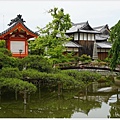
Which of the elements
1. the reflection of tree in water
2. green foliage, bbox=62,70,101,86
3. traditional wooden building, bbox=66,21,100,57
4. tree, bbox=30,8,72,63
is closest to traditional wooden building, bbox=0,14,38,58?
the reflection of tree in water

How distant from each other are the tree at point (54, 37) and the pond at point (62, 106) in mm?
7905

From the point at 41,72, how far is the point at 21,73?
1301mm

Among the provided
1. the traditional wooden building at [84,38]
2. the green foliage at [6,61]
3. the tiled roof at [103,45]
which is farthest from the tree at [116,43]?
the tiled roof at [103,45]

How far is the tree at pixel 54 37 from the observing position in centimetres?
2283

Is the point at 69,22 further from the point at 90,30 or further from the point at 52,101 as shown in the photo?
the point at 52,101

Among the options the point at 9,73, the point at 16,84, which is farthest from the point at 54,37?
the point at 16,84

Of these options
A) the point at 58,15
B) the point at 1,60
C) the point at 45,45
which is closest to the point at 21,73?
the point at 1,60

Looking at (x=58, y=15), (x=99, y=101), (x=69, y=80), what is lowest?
(x=99, y=101)

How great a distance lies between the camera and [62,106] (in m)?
12.1

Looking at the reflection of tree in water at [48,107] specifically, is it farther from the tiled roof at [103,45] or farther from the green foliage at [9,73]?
the tiled roof at [103,45]

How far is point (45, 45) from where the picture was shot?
23.1 m

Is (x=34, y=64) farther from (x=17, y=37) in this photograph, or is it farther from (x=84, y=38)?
(x=84, y=38)

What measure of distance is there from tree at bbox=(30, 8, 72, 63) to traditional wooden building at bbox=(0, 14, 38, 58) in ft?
23.9

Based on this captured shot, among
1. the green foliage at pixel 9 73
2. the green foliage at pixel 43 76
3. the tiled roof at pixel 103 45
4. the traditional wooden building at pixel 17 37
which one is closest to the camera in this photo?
the green foliage at pixel 9 73
